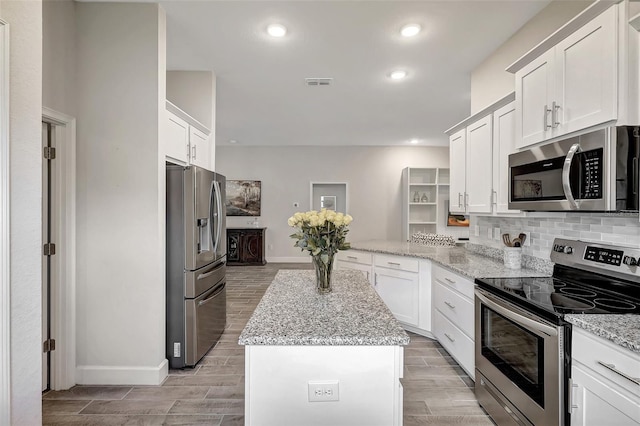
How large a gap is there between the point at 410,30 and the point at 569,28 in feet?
4.06

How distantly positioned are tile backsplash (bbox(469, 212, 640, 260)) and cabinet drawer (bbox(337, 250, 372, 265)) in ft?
4.09

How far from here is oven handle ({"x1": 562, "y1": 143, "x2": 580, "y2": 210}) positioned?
1652mm

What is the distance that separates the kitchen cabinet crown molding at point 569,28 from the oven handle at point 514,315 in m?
1.52

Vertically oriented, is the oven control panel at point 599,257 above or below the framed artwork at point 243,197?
A: below

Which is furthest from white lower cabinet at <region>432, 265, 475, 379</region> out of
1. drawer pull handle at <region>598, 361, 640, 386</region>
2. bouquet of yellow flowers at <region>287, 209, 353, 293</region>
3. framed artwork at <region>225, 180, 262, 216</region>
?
framed artwork at <region>225, 180, 262, 216</region>

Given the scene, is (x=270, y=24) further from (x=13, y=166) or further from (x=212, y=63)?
(x=13, y=166)

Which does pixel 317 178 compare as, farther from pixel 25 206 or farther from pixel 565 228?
pixel 25 206

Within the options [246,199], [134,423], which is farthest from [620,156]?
[246,199]

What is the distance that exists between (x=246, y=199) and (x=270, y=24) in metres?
5.47

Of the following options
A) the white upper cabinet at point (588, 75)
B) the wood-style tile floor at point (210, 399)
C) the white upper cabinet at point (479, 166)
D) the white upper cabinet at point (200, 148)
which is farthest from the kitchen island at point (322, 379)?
the white upper cabinet at point (200, 148)

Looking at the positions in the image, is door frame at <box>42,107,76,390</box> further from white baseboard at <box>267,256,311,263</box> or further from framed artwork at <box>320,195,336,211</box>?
framed artwork at <box>320,195,336,211</box>

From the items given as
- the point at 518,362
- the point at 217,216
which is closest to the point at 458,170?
the point at 518,362

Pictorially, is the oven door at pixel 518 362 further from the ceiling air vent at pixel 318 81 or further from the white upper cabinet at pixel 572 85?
the ceiling air vent at pixel 318 81

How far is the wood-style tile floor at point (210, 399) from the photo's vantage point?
6.68 feet
